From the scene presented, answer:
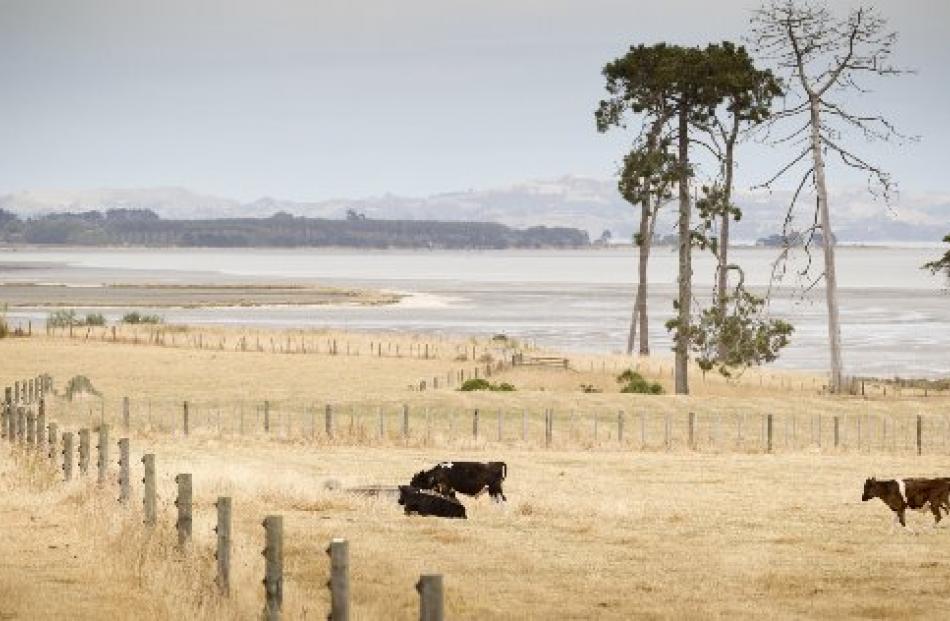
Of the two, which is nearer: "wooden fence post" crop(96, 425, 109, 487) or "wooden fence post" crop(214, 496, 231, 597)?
"wooden fence post" crop(214, 496, 231, 597)

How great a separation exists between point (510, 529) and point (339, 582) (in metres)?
12.7

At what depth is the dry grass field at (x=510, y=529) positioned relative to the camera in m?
19.4

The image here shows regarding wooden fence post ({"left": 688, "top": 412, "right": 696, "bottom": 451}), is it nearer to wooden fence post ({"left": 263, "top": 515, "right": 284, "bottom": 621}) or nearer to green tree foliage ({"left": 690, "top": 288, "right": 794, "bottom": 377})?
green tree foliage ({"left": 690, "top": 288, "right": 794, "bottom": 377})

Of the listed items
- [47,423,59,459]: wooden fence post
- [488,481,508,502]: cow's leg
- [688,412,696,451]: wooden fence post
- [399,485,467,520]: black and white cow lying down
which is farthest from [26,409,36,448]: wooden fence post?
[688,412,696,451]: wooden fence post

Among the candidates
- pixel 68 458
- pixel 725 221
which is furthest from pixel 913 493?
pixel 725 221

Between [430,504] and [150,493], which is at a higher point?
[150,493]

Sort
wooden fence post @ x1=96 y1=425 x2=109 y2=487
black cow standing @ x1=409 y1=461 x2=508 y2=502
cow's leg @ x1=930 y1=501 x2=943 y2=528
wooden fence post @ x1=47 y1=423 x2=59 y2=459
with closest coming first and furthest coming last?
cow's leg @ x1=930 y1=501 x2=943 y2=528, wooden fence post @ x1=96 y1=425 x2=109 y2=487, black cow standing @ x1=409 y1=461 x2=508 y2=502, wooden fence post @ x1=47 y1=423 x2=59 y2=459

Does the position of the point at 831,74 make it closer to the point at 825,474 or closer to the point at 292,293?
the point at 825,474

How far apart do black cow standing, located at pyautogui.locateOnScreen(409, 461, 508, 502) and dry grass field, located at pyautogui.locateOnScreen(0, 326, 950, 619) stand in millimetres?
387

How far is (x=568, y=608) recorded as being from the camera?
756 inches

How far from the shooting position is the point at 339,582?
1355 centimetres

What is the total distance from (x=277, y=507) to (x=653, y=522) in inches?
274

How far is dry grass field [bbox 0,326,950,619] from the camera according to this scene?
63.6 ft

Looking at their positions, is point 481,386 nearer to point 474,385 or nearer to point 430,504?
point 474,385
